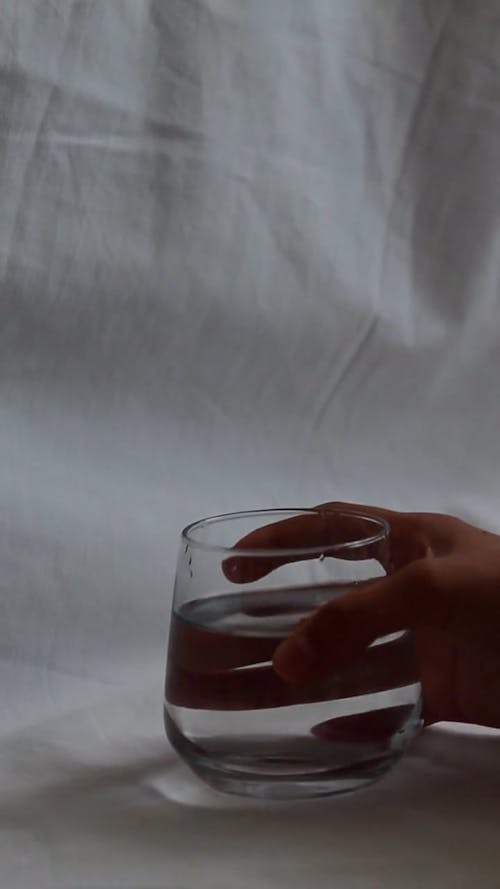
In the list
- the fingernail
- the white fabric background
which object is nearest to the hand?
the fingernail

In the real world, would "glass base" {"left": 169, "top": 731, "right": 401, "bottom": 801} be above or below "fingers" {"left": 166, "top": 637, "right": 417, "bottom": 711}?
below

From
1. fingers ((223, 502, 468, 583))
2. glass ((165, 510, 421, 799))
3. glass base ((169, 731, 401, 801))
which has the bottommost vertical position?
glass base ((169, 731, 401, 801))

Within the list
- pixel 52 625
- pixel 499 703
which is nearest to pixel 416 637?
pixel 499 703

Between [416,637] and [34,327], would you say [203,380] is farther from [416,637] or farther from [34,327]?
[416,637]

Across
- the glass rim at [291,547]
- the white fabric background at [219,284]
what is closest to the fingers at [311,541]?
the glass rim at [291,547]

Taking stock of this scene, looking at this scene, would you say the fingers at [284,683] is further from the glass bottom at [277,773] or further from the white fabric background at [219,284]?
the white fabric background at [219,284]

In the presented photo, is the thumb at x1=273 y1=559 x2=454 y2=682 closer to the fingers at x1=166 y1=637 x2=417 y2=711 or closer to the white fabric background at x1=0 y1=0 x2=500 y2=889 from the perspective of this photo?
the fingers at x1=166 y1=637 x2=417 y2=711

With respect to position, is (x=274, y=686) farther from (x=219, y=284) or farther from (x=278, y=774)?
(x=219, y=284)
